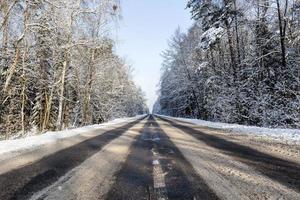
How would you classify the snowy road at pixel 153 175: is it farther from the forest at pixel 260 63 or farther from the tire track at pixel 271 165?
the forest at pixel 260 63

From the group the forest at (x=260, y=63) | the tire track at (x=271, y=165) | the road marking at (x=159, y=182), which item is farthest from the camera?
the forest at (x=260, y=63)

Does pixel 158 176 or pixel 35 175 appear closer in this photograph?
pixel 158 176

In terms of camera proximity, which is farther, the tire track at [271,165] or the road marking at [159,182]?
the tire track at [271,165]

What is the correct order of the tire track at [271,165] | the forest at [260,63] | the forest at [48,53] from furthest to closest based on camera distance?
the forest at [260,63], the forest at [48,53], the tire track at [271,165]

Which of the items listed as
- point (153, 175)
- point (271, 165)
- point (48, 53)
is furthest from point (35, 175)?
point (48, 53)

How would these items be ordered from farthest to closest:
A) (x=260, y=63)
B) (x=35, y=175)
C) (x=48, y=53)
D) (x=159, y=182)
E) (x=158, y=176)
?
(x=260, y=63) → (x=48, y=53) → (x=35, y=175) → (x=158, y=176) → (x=159, y=182)

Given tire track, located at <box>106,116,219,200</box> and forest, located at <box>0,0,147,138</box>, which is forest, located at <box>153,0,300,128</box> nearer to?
forest, located at <box>0,0,147,138</box>

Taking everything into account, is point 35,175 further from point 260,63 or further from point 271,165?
point 260,63

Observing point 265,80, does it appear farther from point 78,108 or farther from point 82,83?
point 78,108

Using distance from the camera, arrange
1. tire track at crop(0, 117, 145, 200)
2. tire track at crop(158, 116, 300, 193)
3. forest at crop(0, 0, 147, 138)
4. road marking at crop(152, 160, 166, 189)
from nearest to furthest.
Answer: tire track at crop(0, 117, 145, 200)
road marking at crop(152, 160, 166, 189)
tire track at crop(158, 116, 300, 193)
forest at crop(0, 0, 147, 138)

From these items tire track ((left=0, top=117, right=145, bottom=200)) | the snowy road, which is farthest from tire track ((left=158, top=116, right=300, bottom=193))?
tire track ((left=0, top=117, right=145, bottom=200))

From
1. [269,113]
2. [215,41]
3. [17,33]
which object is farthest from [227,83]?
[17,33]

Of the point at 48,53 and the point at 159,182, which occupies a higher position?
the point at 48,53

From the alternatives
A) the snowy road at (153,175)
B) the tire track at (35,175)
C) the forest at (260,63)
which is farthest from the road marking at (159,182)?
the forest at (260,63)
